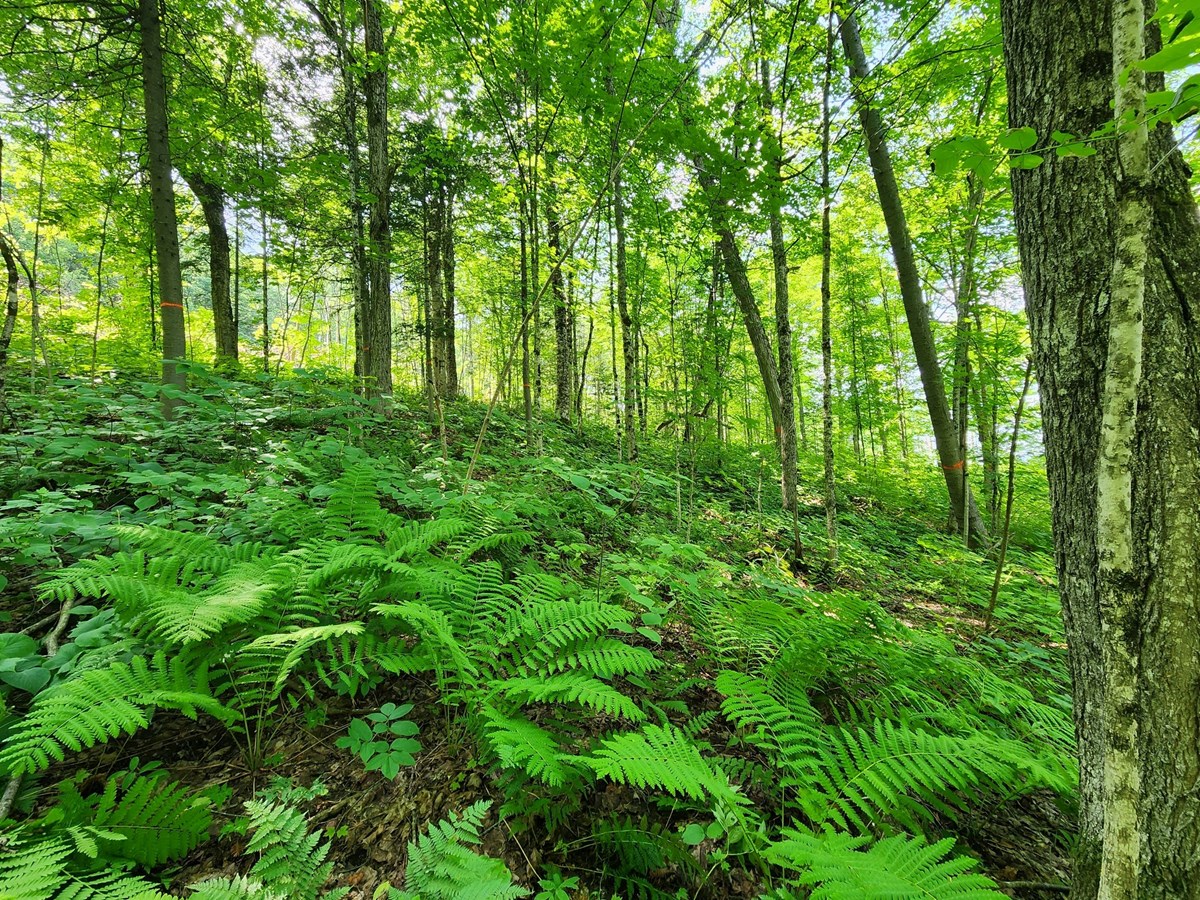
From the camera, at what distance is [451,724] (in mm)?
2127

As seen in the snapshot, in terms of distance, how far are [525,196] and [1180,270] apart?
5.20 meters

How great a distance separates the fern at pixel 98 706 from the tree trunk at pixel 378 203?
482cm

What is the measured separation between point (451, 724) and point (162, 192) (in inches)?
245

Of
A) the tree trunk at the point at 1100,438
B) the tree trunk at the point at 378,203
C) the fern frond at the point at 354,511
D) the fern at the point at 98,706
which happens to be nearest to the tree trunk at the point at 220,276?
the tree trunk at the point at 378,203

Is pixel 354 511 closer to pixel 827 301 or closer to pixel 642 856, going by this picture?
pixel 642 856

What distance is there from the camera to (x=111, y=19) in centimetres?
459

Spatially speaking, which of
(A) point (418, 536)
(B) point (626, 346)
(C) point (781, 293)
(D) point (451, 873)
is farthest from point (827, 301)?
(D) point (451, 873)

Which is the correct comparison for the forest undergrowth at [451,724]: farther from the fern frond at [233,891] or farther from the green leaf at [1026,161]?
the green leaf at [1026,161]

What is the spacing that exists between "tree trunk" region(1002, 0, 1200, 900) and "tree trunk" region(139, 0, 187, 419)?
6.58 meters

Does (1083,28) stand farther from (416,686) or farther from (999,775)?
(416,686)

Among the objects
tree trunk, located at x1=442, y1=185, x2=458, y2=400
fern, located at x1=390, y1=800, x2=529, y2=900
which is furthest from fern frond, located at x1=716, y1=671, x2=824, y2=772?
tree trunk, located at x1=442, y1=185, x2=458, y2=400

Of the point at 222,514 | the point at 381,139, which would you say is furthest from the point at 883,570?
the point at 381,139

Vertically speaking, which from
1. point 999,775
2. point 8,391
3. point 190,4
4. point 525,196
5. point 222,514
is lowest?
point 999,775

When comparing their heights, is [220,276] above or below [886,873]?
above
